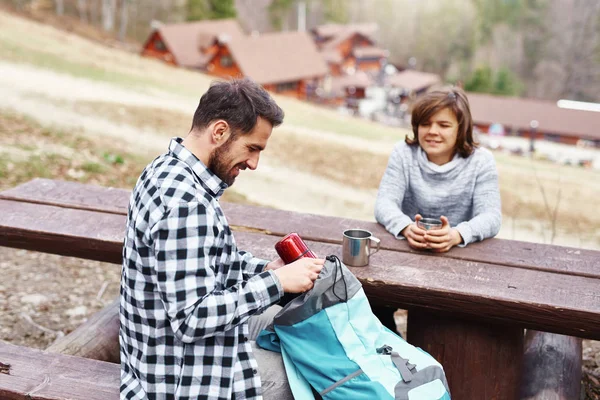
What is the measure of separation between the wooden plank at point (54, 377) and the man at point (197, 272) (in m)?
0.26

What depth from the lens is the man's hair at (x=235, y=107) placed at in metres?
1.99

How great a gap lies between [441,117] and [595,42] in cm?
7367

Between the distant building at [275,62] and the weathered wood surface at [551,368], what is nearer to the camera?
the weathered wood surface at [551,368]

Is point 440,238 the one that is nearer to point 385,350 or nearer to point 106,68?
point 385,350

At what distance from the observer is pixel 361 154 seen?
1469 cm

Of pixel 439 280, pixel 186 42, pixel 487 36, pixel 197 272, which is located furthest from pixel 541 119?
pixel 197 272

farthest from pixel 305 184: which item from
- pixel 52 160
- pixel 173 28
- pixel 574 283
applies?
pixel 173 28

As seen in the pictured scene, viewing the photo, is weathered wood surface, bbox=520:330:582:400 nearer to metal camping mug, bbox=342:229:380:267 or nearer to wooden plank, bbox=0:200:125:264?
metal camping mug, bbox=342:229:380:267

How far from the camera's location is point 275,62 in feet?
121

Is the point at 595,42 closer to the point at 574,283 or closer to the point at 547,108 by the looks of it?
the point at 547,108

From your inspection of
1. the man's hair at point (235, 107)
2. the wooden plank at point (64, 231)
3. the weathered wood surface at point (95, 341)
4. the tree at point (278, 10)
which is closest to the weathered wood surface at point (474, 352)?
the man's hair at point (235, 107)

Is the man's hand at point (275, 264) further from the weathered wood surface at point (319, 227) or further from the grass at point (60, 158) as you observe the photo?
the grass at point (60, 158)

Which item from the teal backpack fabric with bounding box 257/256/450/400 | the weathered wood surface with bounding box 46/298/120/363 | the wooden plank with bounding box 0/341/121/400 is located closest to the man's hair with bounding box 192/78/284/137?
the teal backpack fabric with bounding box 257/256/450/400

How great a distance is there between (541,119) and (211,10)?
2408 cm
